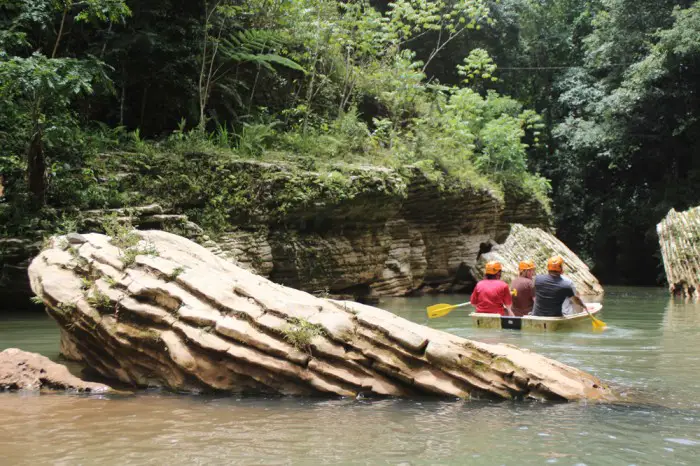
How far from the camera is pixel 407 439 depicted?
454 cm

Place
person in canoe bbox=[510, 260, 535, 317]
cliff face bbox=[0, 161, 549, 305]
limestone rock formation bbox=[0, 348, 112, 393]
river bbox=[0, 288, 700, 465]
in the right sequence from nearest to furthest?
1. river bbox=[0, 288, 700, 465]
2. limestone rock formation bbox=[0, 348, 112, 393]
3. person in canoe bbox=[510, 260, 535, 317]
4. cliff face bbox=[0, 161, 549, 305]

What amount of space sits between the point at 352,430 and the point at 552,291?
22.0ft

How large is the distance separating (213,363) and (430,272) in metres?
14.8

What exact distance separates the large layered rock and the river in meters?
0.23

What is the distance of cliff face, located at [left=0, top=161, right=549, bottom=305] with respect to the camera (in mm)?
13734

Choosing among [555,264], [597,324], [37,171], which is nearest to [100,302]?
[37,171]

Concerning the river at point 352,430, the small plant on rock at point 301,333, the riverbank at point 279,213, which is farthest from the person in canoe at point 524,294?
the small plant on rock at point 301,333

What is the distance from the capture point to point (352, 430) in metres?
4.79

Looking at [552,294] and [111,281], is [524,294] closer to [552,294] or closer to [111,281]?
[552,294]

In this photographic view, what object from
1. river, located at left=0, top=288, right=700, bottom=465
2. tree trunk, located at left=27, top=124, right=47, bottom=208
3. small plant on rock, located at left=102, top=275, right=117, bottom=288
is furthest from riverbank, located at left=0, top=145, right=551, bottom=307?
river, located at left=0, top=288, right=700, bottom=465

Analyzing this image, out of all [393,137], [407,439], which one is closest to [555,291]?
[407,439]

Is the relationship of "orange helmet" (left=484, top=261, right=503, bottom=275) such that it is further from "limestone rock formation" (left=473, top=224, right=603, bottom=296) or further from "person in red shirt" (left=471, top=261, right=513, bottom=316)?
"limestone rock formation" (left=473, top=224, right=603, bottom=296)

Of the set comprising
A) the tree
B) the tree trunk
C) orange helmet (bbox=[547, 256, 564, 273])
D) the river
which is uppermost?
the tree

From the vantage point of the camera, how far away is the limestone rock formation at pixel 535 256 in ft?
67.6
